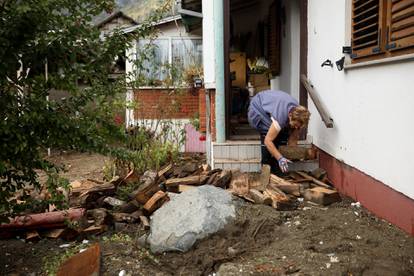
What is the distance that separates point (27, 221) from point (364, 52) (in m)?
3.93

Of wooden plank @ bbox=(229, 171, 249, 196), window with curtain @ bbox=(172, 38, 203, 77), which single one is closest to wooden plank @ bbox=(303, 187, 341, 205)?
wooden plank @ bbox=(229, 171, 249, 196)

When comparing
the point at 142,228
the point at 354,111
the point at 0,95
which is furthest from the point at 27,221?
the point at 354,111

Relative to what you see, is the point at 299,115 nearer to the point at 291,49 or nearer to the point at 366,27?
the point at 366,27

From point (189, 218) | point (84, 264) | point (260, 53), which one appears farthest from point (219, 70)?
point (260, 53)

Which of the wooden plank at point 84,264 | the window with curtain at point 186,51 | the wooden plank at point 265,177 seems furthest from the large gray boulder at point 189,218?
the window with curtain at point 186,51

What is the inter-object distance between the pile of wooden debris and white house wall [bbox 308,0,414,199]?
61 centimetres

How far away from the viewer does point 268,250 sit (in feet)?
12.9

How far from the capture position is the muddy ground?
3491mm

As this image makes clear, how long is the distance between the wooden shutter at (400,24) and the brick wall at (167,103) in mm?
7585

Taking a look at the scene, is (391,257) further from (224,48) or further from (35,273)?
(224,48)

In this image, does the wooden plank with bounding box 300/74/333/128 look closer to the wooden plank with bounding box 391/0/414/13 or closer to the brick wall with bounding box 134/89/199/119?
the wooden plank with bounding box 391/0/414/13

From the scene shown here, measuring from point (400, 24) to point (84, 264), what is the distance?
345cm

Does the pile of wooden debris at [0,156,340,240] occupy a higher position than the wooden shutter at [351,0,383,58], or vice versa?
the wooden shutter at [351,0,383,58]

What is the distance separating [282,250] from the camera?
3.87 meters
